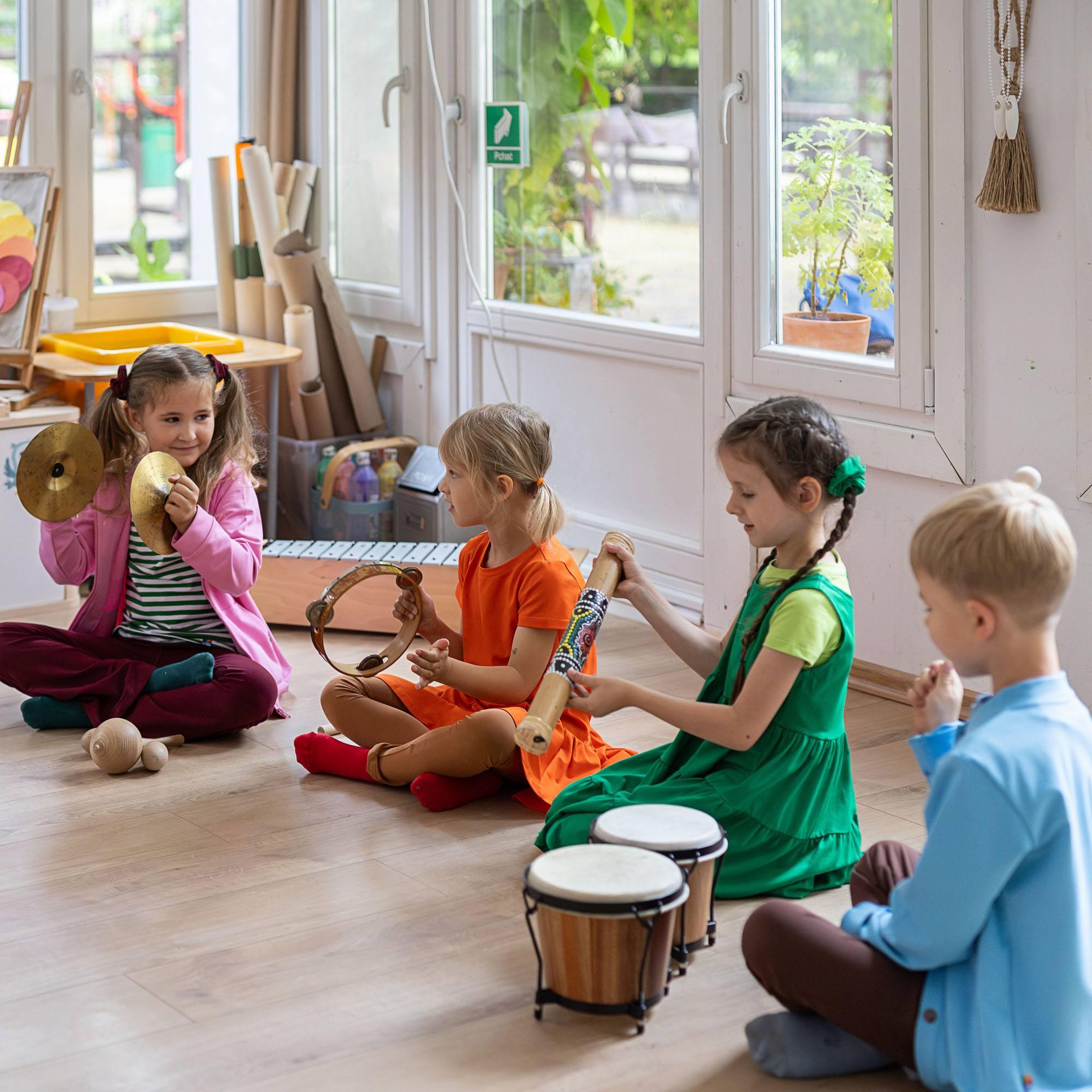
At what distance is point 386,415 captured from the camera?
4.62 meters

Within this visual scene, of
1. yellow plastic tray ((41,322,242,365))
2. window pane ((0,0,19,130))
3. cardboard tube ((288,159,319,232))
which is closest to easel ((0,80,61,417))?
yellow plastic tray ((41,322,242,365))

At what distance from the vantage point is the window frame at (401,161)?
4285 millimetres

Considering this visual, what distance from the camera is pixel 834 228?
3230 mm

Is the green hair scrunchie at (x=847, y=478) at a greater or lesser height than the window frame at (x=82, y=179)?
lesser

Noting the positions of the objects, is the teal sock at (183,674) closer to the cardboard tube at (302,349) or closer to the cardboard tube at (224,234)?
the cardboard tube at (302,349)

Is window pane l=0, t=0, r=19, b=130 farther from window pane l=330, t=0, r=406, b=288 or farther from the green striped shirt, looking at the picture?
the green striped shirt

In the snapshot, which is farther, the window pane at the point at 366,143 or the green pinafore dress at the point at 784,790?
the window pane at the point at 366,143

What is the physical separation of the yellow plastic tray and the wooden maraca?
145 cm

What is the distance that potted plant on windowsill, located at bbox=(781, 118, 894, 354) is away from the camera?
3.13 meters

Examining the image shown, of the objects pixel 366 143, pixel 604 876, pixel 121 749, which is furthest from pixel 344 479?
pixel 604 876

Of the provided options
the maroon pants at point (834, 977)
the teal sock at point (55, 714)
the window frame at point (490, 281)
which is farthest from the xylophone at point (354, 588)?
the maroon pants at point (834, 977)

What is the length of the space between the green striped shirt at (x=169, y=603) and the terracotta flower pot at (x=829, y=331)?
4.60 ft

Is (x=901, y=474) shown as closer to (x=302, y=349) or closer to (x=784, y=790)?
(x=784, y=790)

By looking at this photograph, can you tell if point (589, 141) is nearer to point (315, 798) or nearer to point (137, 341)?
point (137, 341)
